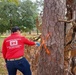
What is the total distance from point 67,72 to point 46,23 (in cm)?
121

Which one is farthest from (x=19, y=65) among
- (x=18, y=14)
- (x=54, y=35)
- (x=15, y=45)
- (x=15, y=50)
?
(x=18, y=14)

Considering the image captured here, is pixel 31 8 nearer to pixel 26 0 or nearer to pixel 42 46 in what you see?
pixel 26 0

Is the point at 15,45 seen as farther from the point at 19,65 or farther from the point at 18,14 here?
the point at 18,14

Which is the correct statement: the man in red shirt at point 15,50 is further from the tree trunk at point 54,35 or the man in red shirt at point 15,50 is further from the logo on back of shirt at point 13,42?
the tree trunk at point 54,35

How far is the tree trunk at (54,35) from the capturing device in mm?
4953

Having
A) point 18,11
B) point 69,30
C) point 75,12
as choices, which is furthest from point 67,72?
point 18,11

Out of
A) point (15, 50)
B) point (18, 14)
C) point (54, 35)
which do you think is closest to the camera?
point (54, 35)

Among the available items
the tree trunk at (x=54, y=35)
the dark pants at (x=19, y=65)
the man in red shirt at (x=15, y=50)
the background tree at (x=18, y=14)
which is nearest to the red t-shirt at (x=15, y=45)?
the man in red shirt at (x=15, y=50)

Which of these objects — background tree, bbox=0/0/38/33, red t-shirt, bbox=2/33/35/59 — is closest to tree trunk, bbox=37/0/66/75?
red t-shirt, bbox=2/33/35/59

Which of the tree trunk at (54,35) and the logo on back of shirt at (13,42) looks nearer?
the tree trunk at (54,35)

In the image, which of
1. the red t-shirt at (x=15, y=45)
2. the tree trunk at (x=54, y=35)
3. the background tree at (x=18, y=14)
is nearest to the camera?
the tree trunk at (x=54, y=35)

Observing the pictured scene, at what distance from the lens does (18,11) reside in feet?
118

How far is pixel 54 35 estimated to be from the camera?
4.96m

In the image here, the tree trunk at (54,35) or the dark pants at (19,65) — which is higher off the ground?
the tree trunk at (54,35)
